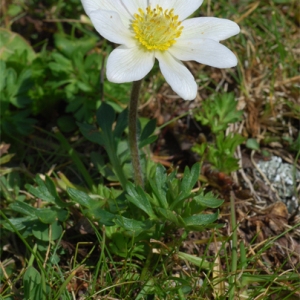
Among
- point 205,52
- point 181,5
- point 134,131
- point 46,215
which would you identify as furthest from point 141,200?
point 181,5

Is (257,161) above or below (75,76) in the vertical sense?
below

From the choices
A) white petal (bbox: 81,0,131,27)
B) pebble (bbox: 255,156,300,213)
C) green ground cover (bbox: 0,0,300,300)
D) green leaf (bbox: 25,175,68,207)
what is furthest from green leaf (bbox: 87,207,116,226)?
pebble (bbox: 255,156,300,213)

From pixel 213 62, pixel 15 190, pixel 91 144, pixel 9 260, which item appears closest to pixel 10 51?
pixel 91 144

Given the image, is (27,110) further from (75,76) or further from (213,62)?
(213,62)

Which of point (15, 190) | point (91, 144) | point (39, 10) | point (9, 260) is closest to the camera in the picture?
point (9, 260)

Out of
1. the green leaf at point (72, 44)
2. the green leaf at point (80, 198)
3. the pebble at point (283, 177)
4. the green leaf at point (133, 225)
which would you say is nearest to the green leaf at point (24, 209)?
the green leaf at point (80, 198)

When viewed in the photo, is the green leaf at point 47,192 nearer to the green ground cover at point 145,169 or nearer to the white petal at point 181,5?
the green ground cover at point 145,169

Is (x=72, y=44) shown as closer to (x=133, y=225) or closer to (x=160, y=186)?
(x=160, y=186)
